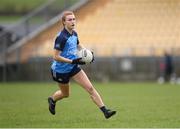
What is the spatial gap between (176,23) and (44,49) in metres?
6.73

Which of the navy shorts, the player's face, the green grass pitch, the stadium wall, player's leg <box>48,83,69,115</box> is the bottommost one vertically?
the stadium wall

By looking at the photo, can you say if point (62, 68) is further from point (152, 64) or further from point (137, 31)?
point (137, 31)

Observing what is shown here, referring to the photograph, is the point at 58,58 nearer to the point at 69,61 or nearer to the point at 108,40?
the point at 69,61

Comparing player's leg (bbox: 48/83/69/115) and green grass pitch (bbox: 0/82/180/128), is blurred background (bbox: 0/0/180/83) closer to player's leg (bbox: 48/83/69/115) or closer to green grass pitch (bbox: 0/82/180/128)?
green grass pitch (bbox: 0/82/180/128)

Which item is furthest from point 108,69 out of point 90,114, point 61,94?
point 61,94

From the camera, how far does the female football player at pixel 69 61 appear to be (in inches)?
518

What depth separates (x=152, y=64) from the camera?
32.9 m

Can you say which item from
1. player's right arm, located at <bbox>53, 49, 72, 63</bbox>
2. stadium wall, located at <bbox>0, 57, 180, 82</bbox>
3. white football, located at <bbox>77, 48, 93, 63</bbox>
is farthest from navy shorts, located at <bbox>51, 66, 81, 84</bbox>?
stadium wall, located at <bbox>0, 57, 180, 82</bbox>

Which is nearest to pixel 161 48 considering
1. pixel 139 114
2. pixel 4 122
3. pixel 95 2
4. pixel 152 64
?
pixel 152 64

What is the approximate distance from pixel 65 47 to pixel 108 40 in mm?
21675

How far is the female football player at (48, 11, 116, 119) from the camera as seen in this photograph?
13.1 meters

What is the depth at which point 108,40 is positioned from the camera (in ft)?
115

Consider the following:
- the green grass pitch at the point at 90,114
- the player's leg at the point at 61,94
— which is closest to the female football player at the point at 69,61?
the player's leg at the point at 61,94

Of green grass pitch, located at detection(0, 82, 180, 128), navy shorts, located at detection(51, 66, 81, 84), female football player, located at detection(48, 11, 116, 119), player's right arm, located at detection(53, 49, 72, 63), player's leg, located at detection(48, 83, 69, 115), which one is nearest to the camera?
green grass pitch, located at detection(0, 82, 180, 128)
